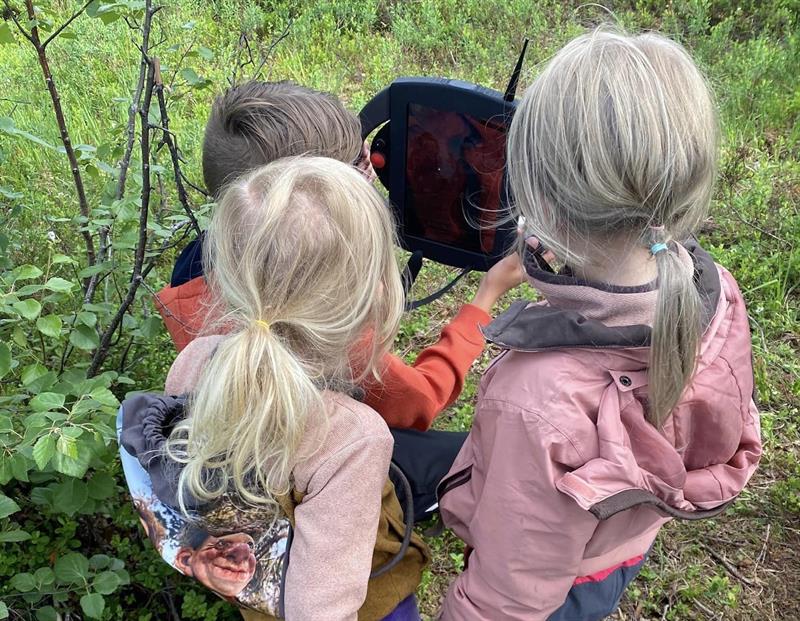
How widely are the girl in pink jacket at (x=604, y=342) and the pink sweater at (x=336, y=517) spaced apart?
213 mm

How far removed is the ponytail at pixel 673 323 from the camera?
1142mm

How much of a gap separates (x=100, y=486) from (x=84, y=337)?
35 centimetres

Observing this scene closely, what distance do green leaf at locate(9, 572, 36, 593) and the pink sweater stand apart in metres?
0.83

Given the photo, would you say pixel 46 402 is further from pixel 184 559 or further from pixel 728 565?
pixel 728 565

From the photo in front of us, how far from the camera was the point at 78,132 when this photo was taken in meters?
3.93

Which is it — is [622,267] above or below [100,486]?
above

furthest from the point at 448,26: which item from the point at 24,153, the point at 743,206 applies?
the point at 24,153

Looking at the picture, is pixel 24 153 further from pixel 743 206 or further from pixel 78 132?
pixel 743 206

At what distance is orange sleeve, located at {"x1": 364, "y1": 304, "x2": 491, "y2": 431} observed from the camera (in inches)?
66.6

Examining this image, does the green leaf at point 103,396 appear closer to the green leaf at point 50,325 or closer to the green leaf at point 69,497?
the green leaf at point 50,325

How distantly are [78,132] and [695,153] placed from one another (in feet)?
11.7

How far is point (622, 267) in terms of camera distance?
1.26 metres

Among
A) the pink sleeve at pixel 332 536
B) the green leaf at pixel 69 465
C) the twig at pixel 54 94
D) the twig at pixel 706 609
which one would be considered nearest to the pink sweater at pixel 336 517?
the pink sleeve at pixel 332 536

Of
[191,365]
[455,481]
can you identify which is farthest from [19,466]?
[455,481]
